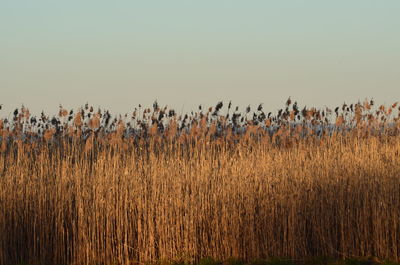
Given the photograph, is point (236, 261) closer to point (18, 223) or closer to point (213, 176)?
point (213, 176)

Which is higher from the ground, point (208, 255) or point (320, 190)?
point (320, 190)

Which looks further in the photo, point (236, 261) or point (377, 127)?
point (377, 127)

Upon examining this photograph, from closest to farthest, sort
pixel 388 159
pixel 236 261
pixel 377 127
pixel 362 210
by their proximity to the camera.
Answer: pixel 236 261 < pixel 362 210 < pixel 388 159 < pixel 377 127

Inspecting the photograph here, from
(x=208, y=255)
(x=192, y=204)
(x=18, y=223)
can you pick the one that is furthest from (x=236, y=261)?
(x=18, y=223)

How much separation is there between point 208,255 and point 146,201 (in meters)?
1.05

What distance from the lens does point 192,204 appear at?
848 centimetres

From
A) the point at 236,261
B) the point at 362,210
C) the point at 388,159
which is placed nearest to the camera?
the point at 236,261

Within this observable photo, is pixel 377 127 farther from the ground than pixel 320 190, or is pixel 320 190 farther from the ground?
pixel 377 127

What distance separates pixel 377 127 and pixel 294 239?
356 cm

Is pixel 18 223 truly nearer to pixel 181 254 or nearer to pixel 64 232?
pixel 64 232

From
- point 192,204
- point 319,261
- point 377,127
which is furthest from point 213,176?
point 377,127

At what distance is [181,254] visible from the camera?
27.4 feet

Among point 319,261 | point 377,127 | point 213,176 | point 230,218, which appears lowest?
point 319,261

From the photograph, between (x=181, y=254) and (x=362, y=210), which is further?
(x=362, y=210)
